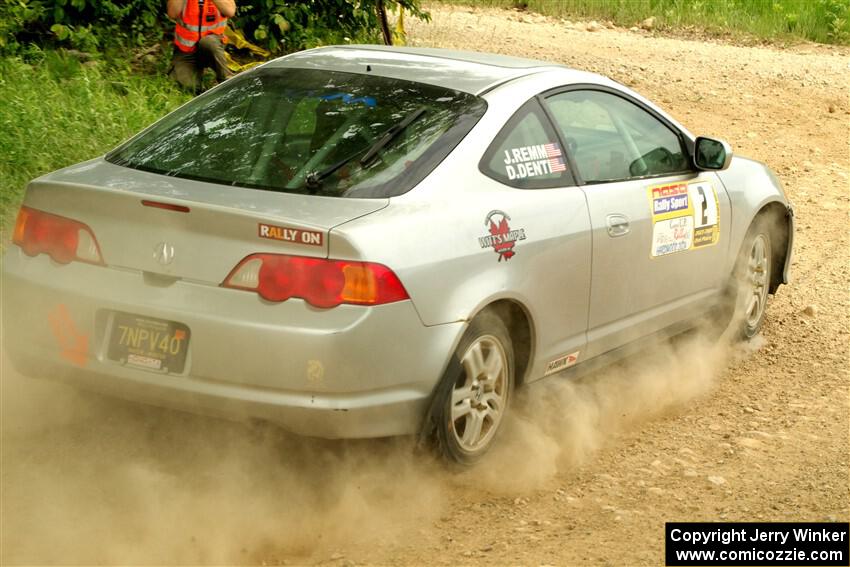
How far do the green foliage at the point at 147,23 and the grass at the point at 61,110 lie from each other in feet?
1.03

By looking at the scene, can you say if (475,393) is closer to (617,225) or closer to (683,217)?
(617,225)

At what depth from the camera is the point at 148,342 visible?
4285 millimetres

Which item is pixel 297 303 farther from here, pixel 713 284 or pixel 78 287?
pixel 713 284

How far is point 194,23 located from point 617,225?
5275 mm

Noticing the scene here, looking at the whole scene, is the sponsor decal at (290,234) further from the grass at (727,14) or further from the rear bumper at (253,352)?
the grass at (727,14)

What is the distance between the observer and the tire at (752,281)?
21.7 ft

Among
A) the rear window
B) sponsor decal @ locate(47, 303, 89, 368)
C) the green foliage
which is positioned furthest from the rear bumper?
the green foliage

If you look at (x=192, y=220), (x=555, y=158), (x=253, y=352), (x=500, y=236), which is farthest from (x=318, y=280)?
(x=555, y=158)

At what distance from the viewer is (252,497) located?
4566 mm

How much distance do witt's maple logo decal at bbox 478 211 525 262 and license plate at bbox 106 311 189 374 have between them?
1.16 meters

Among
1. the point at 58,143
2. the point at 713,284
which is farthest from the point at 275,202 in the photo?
the point at 58,143

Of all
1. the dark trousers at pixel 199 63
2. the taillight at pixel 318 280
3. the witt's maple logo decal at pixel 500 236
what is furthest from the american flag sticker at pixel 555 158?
the dark trousers at pixel 199 63

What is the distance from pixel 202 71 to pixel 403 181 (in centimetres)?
565

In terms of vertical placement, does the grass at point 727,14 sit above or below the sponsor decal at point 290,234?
below
